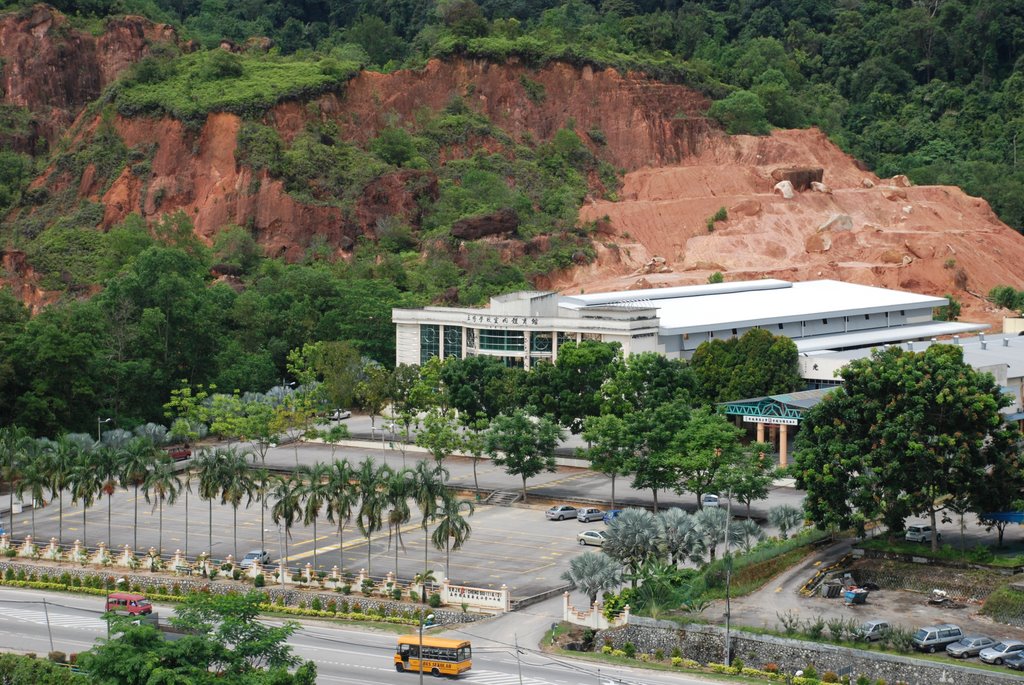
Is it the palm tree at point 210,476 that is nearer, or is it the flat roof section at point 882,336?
the palm tree at point 210,476

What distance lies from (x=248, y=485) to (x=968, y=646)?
3481cm

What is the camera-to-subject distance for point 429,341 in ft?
385

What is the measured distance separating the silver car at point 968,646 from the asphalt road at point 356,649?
891 cm

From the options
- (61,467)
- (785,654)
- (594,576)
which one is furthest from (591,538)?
(61,467)

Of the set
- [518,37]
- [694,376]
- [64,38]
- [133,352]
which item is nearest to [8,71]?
[64,38]

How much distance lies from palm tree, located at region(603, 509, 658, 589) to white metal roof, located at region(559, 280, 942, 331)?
45.8 m

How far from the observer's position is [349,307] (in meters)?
130

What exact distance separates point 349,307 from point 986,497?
68583 mm

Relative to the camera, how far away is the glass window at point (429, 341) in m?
117

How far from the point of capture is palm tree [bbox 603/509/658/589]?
216 ft

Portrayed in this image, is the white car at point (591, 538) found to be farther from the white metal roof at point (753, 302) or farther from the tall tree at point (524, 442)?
the white metal roof at point (753, 302)

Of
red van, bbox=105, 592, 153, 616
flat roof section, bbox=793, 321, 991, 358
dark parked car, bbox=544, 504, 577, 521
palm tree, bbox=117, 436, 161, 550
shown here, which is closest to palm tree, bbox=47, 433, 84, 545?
palm tree, bbox=117, 436, 161, 550

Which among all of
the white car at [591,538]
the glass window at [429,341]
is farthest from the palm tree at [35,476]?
the glass window at [429,341]

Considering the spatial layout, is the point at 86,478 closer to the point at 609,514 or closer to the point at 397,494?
the point at 397,494
